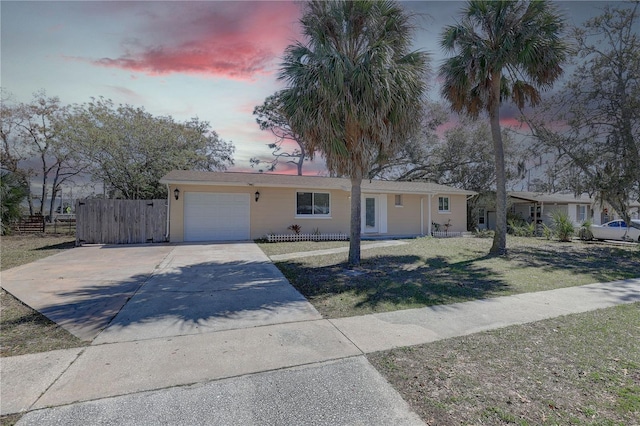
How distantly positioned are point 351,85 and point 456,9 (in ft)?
21.4

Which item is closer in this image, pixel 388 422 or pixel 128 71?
pixel 388 422

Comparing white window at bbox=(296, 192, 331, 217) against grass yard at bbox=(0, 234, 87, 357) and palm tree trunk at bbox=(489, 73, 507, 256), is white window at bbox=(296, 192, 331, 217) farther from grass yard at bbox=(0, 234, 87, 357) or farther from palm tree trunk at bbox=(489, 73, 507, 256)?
grass yard at bbox=(0, 234, 87, 357)

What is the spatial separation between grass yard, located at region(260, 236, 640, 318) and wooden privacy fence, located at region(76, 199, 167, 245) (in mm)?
5569

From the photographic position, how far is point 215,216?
14.8 metres

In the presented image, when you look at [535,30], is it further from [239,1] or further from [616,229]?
[616,229]

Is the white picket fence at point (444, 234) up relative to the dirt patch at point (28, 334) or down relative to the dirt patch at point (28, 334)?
up

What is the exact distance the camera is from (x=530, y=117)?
49.7 ft

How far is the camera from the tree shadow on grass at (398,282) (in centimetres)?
580

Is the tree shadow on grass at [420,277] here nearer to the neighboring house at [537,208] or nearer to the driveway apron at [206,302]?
the driveway apron at [206,302]

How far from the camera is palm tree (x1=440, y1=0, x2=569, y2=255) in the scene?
1047 cm

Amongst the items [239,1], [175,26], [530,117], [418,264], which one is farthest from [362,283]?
[530,117]

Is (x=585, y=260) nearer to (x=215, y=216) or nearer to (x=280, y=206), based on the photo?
(x=280, y=206)

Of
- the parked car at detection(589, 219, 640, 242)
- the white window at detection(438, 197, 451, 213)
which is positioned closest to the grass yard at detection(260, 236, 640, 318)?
the parked car at detection(589, 219, 640, 242)

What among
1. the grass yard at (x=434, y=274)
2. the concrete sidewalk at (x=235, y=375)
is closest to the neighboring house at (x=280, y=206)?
the grass yard at (x=434, y=274)
